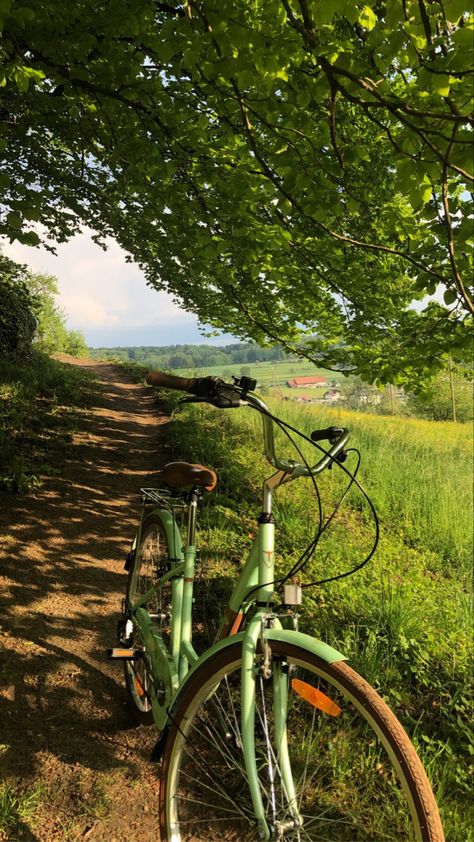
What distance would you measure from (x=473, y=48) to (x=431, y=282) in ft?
7.11

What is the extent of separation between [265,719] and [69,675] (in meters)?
1.95

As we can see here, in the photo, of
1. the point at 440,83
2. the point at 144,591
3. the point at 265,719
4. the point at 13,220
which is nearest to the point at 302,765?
the point at 265,719

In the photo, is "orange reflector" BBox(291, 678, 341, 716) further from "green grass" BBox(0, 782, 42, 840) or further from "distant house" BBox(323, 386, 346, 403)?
"distant house" BBox(323, 386, 346, 403)

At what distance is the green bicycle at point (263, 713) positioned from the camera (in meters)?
1.56

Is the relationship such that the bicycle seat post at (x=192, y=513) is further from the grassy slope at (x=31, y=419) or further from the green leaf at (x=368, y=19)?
the grassy slope at (x=31, y=419)

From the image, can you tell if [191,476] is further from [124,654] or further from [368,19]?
[368,19]

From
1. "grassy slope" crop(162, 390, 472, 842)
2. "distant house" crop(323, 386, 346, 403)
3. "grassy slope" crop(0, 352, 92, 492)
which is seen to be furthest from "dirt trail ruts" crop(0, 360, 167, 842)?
"distant house" crop(323, 386, 346, 403)

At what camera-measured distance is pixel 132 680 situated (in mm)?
2785

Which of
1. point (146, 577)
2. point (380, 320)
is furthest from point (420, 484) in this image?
point (146, 577)

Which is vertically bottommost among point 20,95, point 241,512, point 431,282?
point 241,512

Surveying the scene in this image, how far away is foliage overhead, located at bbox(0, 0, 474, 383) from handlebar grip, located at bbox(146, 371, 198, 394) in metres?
1.43

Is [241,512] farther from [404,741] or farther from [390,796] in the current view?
[404,741]

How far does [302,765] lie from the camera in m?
2.11

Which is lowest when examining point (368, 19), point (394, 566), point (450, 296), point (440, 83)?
point (394, 566)
